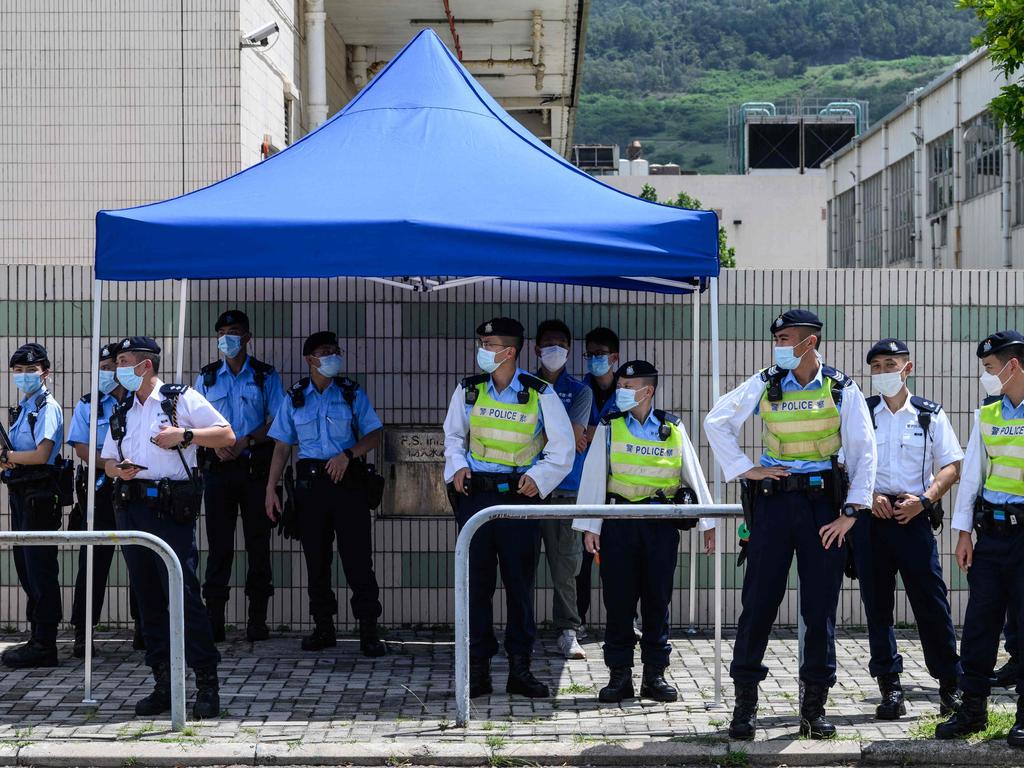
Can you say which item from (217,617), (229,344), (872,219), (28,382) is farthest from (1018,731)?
(872,219)

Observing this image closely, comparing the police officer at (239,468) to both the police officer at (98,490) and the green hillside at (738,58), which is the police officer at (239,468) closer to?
the police officer at (98,490)

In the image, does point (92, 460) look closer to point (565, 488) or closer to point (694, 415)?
point (565, 488)

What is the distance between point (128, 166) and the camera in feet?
39.8

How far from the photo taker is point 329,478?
8.24 metres

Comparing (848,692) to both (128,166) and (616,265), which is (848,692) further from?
(128,166)

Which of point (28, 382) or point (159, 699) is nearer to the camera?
point (159, 699)

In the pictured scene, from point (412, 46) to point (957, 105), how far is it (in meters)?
27.5

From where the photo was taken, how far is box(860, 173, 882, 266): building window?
4312 cm

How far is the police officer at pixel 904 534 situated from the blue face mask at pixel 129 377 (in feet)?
12.6

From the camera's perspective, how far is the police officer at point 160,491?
6.74 m

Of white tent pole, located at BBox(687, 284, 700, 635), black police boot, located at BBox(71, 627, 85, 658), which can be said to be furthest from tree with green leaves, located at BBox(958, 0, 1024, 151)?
black police boot, located at BBox(71, 627, 85, 658)

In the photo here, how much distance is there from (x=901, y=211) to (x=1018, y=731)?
36034 millimetres

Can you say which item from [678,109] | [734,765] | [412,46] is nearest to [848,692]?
[734,765]

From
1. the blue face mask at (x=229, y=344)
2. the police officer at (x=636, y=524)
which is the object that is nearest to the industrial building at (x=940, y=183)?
the blue face mask at (x=229, y=344)
